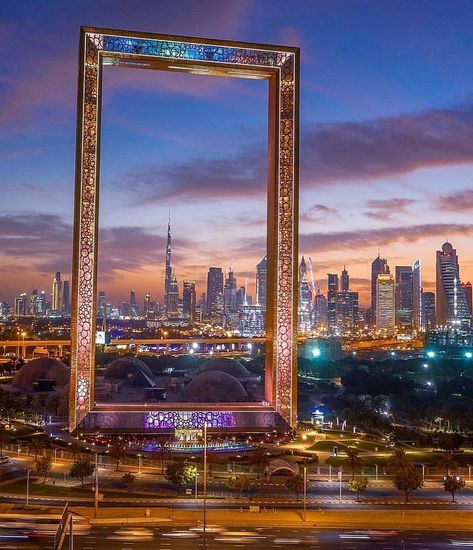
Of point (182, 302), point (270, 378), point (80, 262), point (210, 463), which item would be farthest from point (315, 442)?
point (182, 302)

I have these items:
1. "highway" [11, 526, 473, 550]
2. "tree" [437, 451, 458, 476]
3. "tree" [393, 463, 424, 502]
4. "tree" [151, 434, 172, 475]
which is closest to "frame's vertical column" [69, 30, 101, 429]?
"tree" [151, 434, 172, 475]

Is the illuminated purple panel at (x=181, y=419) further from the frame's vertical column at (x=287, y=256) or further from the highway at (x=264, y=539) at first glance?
the highway at (x=264, y=539)

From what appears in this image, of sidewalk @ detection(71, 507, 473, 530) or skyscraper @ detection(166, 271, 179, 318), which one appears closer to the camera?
sidewalk @ detection(71, 507, 473, 530)

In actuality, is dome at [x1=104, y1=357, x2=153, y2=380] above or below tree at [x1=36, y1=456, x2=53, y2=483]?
above

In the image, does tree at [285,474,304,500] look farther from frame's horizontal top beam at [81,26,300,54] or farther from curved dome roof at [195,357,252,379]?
curved dome roof at [195,357,252,379]

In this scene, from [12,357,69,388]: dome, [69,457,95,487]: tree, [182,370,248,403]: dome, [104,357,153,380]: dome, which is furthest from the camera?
[104,357,153,380]: dome

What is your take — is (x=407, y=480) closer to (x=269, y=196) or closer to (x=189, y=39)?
(x=269, y=196)

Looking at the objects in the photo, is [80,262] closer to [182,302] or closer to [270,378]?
[270,378]

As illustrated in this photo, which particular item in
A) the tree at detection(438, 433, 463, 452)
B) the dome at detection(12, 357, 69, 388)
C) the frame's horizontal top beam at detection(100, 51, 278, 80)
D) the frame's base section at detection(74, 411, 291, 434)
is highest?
the frame's horizontal top beam at detection(100, 51, 278, 80)
